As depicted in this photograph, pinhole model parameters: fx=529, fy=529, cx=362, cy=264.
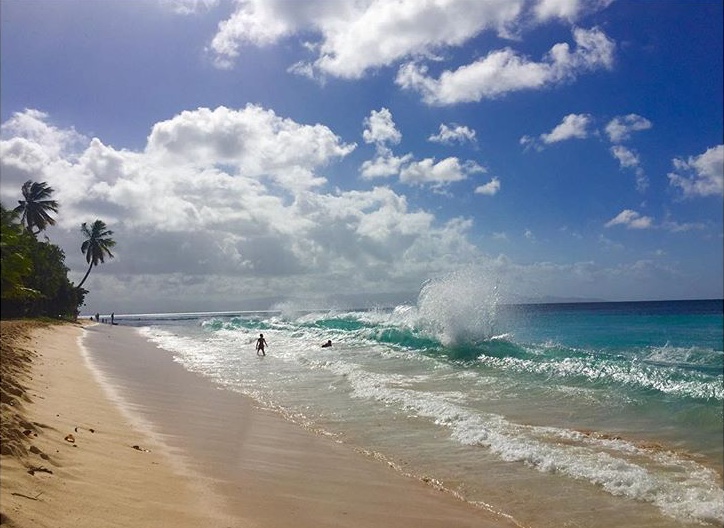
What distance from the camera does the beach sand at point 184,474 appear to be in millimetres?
5301

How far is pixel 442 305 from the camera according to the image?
31109 millimetres

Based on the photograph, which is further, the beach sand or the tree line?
the tree line

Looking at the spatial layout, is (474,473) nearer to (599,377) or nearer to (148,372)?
(599,377)

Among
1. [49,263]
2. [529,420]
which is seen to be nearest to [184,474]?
[529,420]

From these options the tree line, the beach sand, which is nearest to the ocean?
the beach sand

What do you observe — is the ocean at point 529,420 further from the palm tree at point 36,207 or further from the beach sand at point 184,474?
the palm tree at point 36,207

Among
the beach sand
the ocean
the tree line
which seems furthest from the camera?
the tree line

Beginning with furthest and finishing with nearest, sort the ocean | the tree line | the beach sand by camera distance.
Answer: the tree line → the ocean → the beach sand

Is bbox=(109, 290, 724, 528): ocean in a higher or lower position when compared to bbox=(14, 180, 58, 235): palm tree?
lower

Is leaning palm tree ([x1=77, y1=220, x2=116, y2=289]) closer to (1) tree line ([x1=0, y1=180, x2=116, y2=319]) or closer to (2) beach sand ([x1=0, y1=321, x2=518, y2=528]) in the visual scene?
(1) tree line ([x1=0, y1=180, x2=116, y2=319])

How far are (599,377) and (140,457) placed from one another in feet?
45.3

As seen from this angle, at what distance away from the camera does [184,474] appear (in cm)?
712

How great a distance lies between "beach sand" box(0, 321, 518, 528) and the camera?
209 inches

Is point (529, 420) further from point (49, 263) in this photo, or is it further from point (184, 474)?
point (49, 263)
